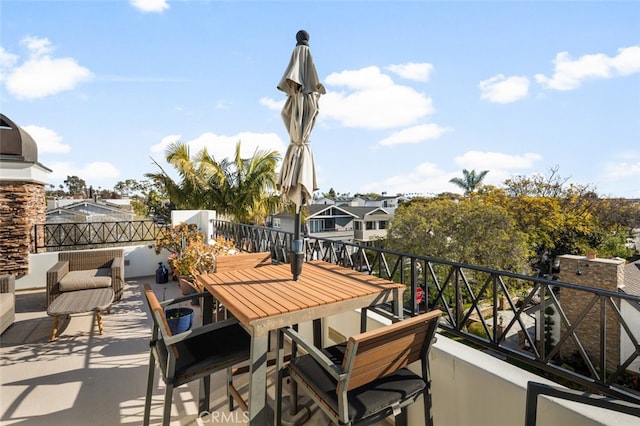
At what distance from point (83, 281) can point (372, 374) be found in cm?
547

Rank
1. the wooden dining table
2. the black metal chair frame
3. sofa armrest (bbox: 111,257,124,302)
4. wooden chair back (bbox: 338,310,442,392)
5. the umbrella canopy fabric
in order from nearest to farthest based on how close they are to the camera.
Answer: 1. the black metal chair frame
2. wooden chair back (bbox: 338,310,442,392)
3. the wooden dining table
4. the umbrella canopy fabric
5. sofa armrest (bbox: 111,257,124,302)

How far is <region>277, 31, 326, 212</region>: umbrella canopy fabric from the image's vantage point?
8.45 feet

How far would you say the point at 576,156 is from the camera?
91.1 feet

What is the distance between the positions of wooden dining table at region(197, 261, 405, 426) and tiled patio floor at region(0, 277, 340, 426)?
42.2 inches

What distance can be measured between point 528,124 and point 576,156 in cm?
639

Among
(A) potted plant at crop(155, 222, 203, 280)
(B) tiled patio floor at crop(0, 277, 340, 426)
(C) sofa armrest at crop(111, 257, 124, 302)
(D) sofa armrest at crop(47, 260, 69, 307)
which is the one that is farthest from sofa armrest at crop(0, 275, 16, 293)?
(A) potted plant at crop(155, 222, 203, 280)

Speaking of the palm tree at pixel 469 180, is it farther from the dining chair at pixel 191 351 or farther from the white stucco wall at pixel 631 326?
the dining chair at pixel 191 351

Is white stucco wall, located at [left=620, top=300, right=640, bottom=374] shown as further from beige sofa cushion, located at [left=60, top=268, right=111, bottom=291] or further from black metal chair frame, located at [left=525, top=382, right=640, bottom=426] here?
beige sofa cushion, located at [left=60, top=268, right=111, bottom=291]

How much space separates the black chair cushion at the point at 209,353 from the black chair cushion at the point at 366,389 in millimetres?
453

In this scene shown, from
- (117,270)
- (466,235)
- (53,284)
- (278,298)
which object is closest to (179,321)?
(278,298)

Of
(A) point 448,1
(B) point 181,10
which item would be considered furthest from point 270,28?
(A) point 448,1

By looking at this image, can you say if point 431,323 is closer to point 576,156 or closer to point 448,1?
point 448,1

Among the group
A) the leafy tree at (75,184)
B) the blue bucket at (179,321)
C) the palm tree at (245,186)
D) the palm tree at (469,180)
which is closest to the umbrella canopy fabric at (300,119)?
the blue bucket at (179,321)

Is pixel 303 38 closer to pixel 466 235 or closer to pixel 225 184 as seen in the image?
pixel 225 184
